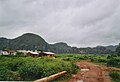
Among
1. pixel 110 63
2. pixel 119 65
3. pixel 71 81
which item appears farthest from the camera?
pixel 110 63

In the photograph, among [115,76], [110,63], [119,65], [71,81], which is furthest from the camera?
[110,63]

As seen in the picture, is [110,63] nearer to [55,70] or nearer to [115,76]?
[115,76]

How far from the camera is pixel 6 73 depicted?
18984 mm

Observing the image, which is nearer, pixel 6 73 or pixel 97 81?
pixel 97 81

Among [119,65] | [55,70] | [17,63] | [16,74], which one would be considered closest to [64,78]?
[55,70]

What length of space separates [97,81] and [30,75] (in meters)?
5.17

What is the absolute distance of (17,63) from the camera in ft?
77.5

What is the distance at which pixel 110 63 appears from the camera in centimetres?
3991

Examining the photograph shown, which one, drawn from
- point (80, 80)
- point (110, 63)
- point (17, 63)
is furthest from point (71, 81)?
point (110, 63)

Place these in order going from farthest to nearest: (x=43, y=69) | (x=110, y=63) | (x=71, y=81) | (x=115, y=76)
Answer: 1. (x=110, y=63)
2. (x=115, y=76)
3. (x=43, y=69)
4. (x=71, y=81)

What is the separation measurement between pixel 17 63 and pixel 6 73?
15.2ft

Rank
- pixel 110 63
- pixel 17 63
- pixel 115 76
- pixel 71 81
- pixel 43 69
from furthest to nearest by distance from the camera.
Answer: pixel 110 63 < pixel 17 63 < pixel 115 76 < pixel 43 69 < pixel 71 81

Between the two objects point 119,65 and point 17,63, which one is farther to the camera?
point 119,65

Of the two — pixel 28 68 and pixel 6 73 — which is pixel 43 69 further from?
pixel 6 73
